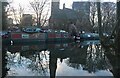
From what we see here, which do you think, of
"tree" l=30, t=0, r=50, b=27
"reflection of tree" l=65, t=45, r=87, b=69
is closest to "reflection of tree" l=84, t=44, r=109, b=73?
"reflection of tree" l=65, t=45, r=87, b=69

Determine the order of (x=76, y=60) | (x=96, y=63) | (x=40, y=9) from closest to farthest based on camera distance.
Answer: (x=96, y=63), (x=76, y=60), (x=40, y=9)

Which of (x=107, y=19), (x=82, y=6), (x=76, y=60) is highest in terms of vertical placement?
(x=82, y=6)

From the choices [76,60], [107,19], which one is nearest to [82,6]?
[107,19]

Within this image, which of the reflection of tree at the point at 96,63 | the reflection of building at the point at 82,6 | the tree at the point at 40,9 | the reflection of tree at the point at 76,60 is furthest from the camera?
the tree at the point at 40,9

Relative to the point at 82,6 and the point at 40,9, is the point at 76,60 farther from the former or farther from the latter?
the point at 40,9

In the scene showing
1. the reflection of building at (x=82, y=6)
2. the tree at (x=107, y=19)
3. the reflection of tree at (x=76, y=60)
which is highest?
the reflection of building at (x=82, y=6)

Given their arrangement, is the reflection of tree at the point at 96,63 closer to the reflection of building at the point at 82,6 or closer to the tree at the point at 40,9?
the reflection of building at the point at 82,6

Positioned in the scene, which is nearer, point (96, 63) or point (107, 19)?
point (96, 63)

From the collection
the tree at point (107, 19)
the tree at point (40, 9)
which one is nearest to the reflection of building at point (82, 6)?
the tree at point (107, 19)

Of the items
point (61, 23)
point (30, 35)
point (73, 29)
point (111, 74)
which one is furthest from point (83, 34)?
point (111, 74)

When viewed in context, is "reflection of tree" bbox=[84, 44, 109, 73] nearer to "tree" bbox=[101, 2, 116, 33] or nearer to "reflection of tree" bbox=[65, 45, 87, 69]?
"reflection of tree" bbox=[65, 45, 87, 69]

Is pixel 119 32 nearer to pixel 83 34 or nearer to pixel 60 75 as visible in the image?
pixel 60 75

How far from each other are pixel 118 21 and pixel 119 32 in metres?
0.08

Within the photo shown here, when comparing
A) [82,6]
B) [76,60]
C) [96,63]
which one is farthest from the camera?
[82,6]
